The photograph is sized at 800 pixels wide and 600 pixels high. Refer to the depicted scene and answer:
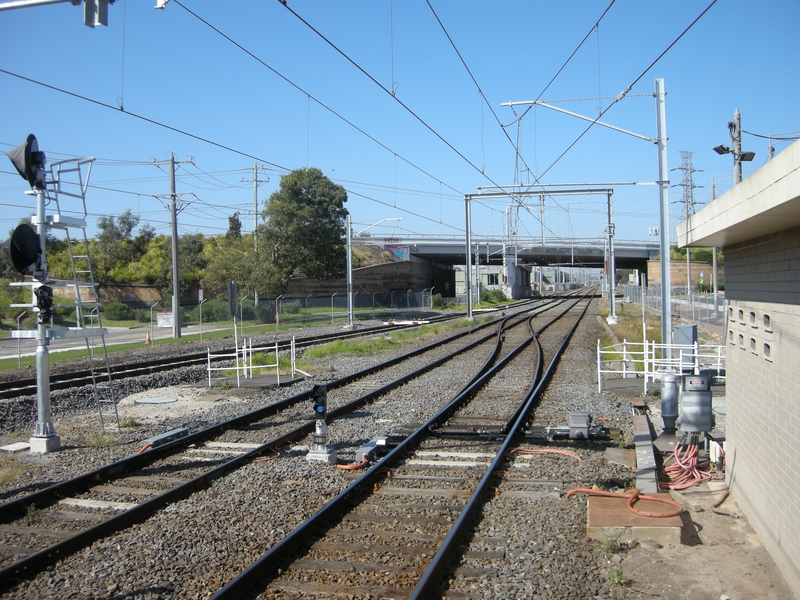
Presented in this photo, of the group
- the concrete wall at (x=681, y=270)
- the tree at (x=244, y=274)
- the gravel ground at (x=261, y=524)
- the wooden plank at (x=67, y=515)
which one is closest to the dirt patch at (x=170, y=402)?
the gravel ground at (x=261, y=524)

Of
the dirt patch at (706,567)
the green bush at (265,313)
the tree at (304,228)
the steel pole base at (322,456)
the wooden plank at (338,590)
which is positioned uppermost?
the tree at (304,228)

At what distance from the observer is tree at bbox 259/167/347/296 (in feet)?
145

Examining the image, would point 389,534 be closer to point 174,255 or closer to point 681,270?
point 174,255

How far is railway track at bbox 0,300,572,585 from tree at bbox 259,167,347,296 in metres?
31.9

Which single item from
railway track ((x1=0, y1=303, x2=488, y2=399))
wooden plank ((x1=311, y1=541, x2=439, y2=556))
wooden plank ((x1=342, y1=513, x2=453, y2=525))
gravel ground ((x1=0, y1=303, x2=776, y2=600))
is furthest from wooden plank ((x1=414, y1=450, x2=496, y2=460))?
railway track ((x1=0, y1=303, x2=488, y2=399))

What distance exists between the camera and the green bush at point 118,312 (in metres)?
49.2

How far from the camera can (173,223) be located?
114 feet

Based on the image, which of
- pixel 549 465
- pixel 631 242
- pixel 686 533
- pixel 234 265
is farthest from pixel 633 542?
pixel 631 242

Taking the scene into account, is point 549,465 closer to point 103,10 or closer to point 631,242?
point 103,10

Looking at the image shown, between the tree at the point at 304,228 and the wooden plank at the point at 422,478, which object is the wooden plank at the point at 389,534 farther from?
the tree at the point at 304,228

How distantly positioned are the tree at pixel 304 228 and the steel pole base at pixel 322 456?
34.4 metres

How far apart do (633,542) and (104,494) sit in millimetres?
5730

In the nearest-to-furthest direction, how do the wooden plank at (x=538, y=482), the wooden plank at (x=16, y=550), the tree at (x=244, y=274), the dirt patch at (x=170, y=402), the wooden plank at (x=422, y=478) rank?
the wooden plank at (x=16, y=550), the wooden plank at (x=538, y=482), the wooden plank at (x=422, y=478), the dirt patch at (x=170, y=402), the tree at (x=244, y=274)

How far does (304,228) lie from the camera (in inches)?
1766
